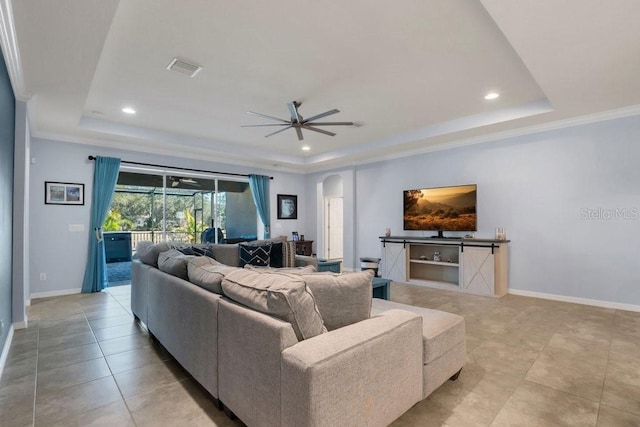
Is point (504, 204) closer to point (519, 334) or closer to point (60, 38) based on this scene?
point (519, 334)

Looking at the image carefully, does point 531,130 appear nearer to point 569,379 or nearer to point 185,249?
point 569,379

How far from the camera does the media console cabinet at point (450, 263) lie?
189 inches

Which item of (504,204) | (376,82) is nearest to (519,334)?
(504,204)

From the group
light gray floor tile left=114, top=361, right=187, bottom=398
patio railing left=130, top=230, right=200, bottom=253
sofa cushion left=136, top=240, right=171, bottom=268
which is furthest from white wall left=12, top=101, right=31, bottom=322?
patio railing left=130, top=230, right=200, bottom=253

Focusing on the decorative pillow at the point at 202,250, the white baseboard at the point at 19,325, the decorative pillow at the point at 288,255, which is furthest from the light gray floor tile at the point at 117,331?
the decorative pillow at the point at 288,255

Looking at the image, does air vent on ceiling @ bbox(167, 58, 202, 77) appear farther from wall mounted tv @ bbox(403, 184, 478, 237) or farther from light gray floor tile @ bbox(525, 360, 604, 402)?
wall mounted tv @ bbox(403, 184, 478, 237)

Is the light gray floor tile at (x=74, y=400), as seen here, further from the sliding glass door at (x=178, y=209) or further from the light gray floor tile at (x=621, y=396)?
the sliding glass door at (x=178, y=209)

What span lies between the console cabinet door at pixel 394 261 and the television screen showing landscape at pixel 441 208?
470mm

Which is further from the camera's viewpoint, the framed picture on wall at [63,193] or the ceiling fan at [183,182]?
the ceiling fan at [183,182]

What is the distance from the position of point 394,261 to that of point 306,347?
16.0 feet

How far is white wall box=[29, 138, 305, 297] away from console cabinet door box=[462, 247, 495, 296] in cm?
625

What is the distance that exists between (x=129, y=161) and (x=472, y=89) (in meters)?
5.61

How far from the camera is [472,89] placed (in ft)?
12.2

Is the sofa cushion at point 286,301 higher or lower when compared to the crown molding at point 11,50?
lower
